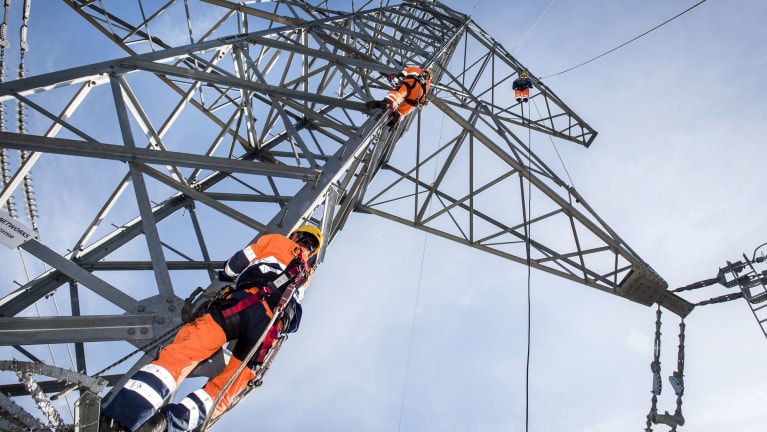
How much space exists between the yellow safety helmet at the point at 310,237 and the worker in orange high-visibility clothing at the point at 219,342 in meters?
0.02

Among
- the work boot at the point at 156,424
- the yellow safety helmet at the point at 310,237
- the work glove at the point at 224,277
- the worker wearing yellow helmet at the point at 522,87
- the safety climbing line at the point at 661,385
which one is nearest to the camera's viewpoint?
the work boot at the point at 156,424

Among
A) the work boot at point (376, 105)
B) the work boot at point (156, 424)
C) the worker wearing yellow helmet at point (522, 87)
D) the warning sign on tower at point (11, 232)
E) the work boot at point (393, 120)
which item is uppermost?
the worker wearing yellow helmet at point (522, 87)

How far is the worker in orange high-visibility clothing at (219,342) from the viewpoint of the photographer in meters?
2.37

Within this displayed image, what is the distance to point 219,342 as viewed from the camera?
2844mm

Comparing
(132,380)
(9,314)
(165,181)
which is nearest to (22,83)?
(165,181)

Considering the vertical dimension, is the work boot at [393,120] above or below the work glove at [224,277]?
above

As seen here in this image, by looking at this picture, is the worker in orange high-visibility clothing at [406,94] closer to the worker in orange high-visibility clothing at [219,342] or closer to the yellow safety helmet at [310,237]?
the yellow safety helmet at [310,237]

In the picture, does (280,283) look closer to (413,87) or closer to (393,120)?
(393,120)

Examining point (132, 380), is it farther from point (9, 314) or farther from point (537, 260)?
point (537, 260)

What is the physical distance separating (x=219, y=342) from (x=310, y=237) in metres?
1.38

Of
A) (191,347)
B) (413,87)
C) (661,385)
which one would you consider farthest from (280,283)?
(661,385)

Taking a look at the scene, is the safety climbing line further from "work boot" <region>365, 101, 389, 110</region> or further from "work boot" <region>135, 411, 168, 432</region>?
"work boot" <region>135, 411, 168, 432</region>

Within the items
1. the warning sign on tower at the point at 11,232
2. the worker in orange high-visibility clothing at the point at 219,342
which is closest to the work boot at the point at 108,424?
the worker in orange high-visibility clothing at the point at 219,342

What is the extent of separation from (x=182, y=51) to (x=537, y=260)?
547 centimetres
